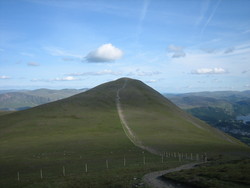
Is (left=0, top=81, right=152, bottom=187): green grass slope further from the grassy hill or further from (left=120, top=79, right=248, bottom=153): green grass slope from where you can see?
(left=120, top=79, right=248, bottom=153): green grass slope

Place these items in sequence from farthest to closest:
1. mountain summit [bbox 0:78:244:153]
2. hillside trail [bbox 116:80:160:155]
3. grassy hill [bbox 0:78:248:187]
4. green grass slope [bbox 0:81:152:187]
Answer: mountain summit [bbox 0:78:244:153] < hillside trail [bbox 116:80:160:155] < green grass slope [bbox 0:81:152:187] < grassy hill [bbox 0:78:248:187]

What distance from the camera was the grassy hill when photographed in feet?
127

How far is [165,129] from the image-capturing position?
96500 mm

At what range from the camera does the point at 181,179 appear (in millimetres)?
28203

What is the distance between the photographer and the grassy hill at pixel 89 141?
38.7 metres

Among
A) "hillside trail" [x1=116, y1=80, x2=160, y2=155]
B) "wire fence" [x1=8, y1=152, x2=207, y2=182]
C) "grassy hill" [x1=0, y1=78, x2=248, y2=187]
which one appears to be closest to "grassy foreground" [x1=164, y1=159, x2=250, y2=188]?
"grassy hill" [x1=0, y1=78, x2=248, y2=187]

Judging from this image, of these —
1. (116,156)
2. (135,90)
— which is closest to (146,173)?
(116,156)

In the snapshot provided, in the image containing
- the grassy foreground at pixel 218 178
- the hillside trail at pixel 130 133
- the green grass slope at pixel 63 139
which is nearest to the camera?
the grassy foreground at pixel 218 178

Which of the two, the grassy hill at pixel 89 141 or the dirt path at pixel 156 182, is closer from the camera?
the dirt path at pixel 156 182

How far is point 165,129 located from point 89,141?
34.6 m

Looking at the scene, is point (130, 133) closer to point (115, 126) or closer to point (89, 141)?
point (115, 126)

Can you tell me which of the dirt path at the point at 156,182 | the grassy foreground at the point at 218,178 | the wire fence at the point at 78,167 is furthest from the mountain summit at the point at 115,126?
the grassy foreground at the point at 218,178

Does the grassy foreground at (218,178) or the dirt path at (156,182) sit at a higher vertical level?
the grassy foreground at (218,178)

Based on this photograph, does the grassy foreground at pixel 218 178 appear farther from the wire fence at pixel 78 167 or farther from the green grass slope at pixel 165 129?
the green grass slope at pixel 165 129
